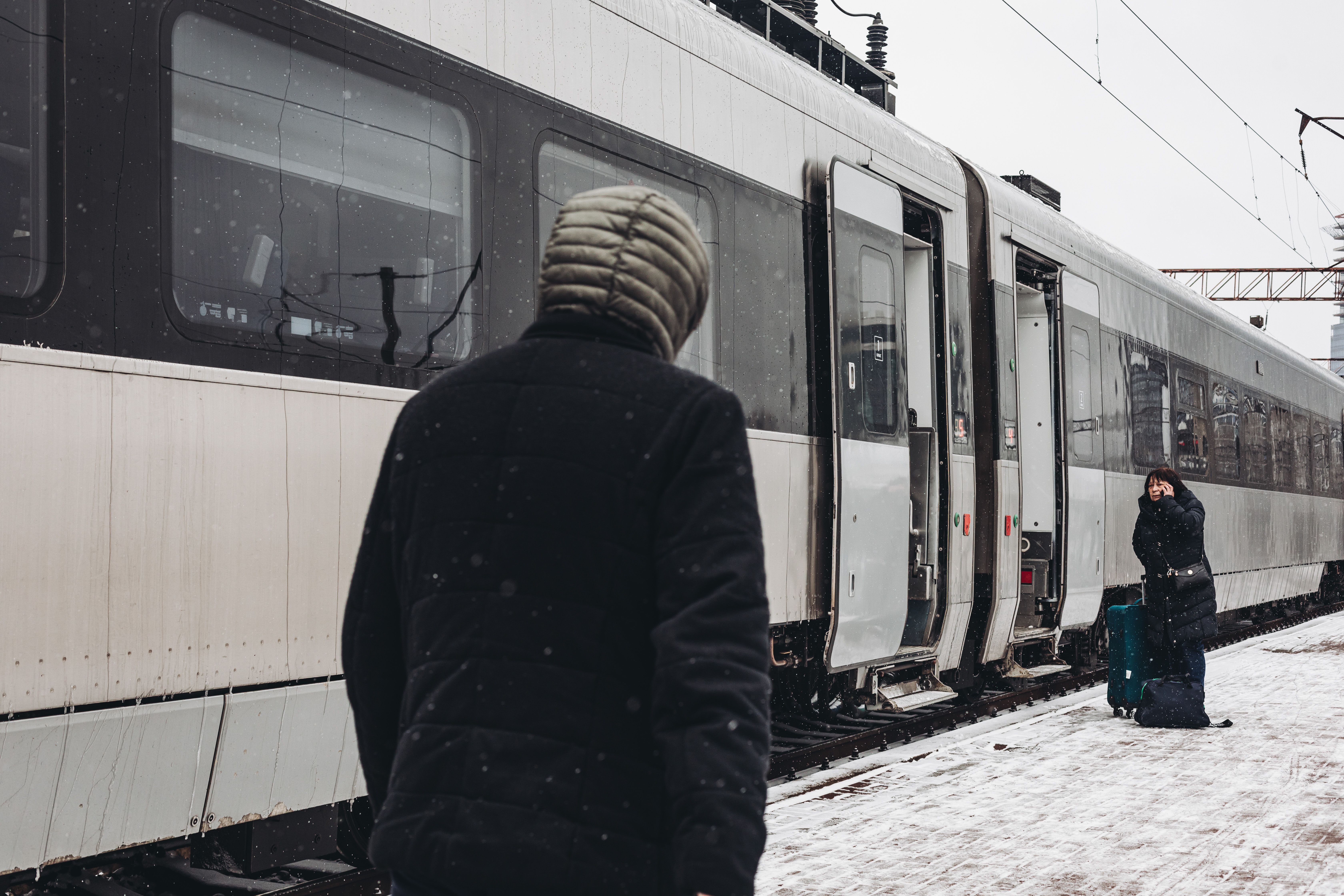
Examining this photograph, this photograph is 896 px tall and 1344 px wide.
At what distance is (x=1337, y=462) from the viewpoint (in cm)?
2309

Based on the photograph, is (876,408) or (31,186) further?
(876,408)

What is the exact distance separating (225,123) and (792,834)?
11.1ft

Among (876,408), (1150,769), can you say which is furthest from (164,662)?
(1150,769)

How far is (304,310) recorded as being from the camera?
423 cm

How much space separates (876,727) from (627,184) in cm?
401

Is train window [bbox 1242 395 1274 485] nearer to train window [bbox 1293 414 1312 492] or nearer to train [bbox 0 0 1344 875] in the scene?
train window [bbox 1293 414 1312 492]

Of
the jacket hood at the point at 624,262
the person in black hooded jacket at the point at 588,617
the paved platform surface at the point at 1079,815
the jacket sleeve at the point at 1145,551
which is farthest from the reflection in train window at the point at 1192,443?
the person in black hooded jacket at the point at 588,617

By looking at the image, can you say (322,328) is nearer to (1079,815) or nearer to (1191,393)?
(1079,815)

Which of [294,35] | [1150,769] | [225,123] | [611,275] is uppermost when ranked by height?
[294,35]

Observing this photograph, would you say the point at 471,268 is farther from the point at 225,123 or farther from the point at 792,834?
the point at 792,834

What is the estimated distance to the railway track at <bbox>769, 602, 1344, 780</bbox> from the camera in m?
7.36

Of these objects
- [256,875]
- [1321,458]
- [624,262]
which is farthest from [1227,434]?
[624,262]

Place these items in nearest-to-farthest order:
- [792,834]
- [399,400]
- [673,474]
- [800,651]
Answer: [673,474], [399,400], [792,834], [800,651]

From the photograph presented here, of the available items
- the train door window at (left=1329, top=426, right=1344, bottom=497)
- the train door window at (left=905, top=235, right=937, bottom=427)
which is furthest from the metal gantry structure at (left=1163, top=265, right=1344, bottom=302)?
the train door window at (left=905, top=235, right=937, bottom=427)
